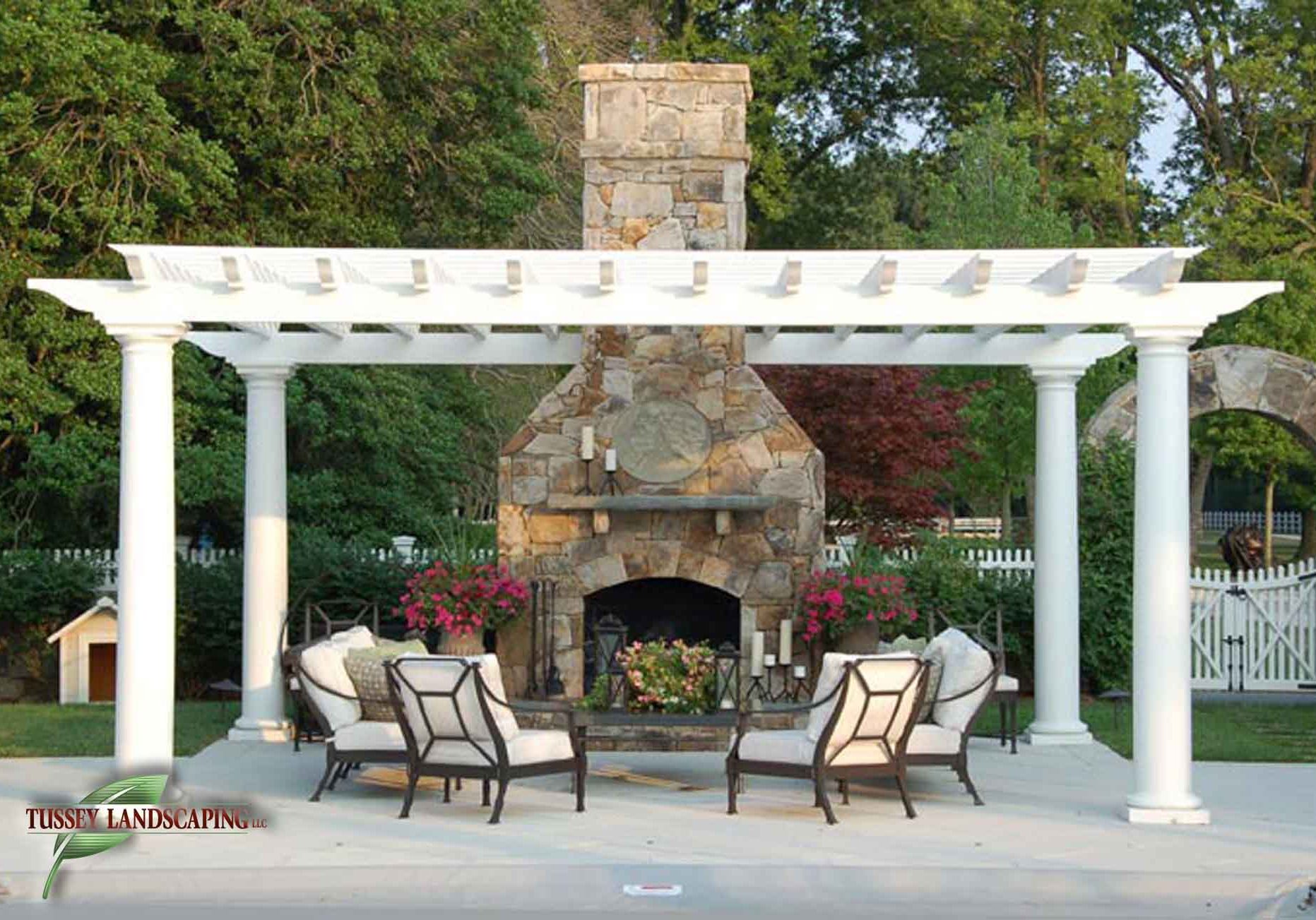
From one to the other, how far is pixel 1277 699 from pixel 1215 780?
592 cm

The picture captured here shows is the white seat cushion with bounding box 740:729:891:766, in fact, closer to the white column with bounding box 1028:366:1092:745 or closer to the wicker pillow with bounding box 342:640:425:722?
the wicker pillow with bounding box 342:640:425:722

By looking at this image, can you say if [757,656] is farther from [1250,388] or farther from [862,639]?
Result: [1250,388]

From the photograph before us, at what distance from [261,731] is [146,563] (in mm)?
3290

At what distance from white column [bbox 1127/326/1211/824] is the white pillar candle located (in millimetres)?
2962

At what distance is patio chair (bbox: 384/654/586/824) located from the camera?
963 centimetres

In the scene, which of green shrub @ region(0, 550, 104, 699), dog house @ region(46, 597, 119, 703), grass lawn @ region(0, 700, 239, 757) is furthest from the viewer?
green shrub @ region(0, 550, 104, 699)

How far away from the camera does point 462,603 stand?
1320 centimetres

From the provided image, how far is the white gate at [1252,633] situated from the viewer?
17266 millimetres

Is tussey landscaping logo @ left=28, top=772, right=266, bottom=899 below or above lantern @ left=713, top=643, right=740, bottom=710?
below

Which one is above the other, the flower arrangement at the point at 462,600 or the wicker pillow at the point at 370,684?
the flower arrangement at the point at 462,600

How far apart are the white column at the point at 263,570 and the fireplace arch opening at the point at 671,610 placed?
235 cm

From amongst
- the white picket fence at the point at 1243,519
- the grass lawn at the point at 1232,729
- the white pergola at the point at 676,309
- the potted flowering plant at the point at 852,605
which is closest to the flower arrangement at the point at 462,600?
the potted flowering plant at the point at 852,605

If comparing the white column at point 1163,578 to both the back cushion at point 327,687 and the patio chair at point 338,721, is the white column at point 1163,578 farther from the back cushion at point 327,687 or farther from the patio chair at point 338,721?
the back cushion at point 327,687

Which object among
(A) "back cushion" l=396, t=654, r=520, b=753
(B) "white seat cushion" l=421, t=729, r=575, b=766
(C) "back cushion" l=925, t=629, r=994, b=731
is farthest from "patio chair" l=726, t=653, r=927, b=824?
(A) "back cushion" l=396, t=654, r=520, b=753
